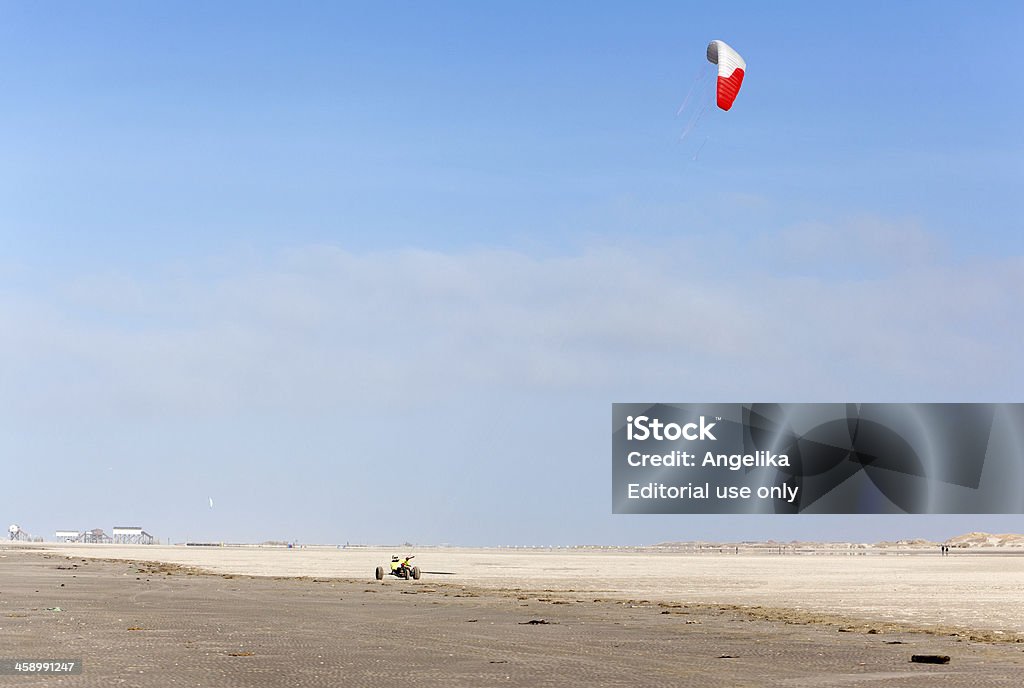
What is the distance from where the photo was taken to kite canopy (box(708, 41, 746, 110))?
4900 cm

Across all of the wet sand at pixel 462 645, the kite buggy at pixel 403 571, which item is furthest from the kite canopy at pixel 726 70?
the kite buggy at pixel 403 571

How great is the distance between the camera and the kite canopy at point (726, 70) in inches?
1929

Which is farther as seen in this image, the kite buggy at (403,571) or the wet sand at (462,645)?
the kite buggy at (403,571)

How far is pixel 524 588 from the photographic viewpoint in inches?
1908

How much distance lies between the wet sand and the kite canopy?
73.7 feet

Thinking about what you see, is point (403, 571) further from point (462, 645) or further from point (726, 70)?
point (462, 645)

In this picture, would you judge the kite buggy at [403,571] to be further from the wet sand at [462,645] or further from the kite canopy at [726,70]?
the kite canopy at [726,70]

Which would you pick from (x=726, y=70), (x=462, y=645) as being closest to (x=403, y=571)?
(x=726, y=70)

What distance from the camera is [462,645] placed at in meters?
21.8

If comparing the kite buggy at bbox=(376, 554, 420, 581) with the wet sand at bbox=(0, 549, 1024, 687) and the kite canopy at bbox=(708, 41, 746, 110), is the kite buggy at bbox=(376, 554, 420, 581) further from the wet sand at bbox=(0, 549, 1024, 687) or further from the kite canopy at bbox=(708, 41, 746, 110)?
the kite canopy at bbox=(708, 41, 746, 110)

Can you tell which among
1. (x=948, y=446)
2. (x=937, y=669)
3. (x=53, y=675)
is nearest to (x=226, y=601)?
(x=53, y=675)

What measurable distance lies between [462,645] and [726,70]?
34891 millimetres

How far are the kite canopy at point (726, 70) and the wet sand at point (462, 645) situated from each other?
22.5 metres

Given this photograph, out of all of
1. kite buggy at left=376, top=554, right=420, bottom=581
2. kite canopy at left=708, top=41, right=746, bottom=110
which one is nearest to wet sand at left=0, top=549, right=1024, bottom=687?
kite buggy at left=376, top=554, right=420, bottom=581
